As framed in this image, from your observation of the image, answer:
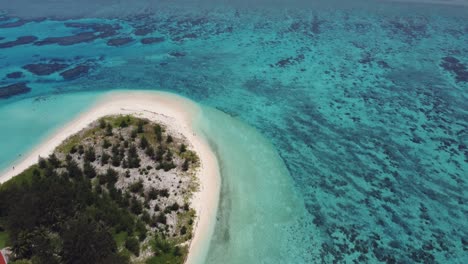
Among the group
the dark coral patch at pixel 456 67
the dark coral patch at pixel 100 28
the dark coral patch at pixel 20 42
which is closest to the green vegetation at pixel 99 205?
the dark coral patch at pixel 100 28

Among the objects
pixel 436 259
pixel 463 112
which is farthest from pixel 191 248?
pixel 463 112

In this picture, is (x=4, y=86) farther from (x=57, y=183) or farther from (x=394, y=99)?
(x=394, y=99)

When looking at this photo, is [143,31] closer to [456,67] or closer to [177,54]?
[177,54]

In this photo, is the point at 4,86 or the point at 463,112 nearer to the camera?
the point at 463,112

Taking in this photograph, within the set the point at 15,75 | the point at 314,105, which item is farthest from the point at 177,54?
the point at 314,105

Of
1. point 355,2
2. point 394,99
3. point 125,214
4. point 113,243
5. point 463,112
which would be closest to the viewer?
point 113,243

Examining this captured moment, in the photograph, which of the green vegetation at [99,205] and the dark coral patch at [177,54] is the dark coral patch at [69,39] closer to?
the dark coral patch at [177,54]

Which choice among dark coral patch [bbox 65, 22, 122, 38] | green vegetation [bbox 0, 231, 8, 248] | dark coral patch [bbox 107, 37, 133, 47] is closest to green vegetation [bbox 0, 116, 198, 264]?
green vegetation [bbox 0, 231, 8, 248]

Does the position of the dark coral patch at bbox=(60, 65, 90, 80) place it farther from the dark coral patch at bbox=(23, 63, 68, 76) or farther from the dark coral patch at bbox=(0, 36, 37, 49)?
the dark coral patch at bbox=(0, 36, 37, 49)
